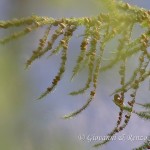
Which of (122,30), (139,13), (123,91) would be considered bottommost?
(123,91)

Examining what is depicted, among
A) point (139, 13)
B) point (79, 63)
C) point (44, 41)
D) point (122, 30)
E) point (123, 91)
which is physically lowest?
point (123, 91)

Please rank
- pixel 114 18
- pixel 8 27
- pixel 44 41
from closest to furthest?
pixel 8 27 < pixel 44 41 < pixel 114 18

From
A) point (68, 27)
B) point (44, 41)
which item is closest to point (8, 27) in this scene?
point (44, 41)

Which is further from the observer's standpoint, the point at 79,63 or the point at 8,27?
the point at 79,63

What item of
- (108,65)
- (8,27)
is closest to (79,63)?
(108,65)

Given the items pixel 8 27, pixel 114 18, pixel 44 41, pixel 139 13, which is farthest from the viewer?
pixel 139 13

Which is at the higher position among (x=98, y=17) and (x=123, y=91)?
(x=98, y=17)

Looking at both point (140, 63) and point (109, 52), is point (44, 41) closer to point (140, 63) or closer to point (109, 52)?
Result: point (109, 52)

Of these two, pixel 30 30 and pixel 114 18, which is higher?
pixel 114 18

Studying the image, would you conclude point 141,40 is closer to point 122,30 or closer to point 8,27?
point 122,30
